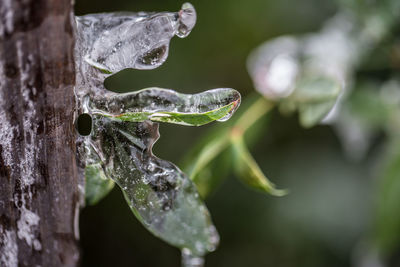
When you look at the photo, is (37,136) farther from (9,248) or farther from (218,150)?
(218,150)

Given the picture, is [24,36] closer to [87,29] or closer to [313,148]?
[87,29]

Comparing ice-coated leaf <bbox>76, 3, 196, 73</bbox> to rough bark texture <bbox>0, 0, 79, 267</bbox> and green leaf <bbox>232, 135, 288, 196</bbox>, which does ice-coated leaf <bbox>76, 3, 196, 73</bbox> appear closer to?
rough bark texture <bbox>0, 0, 79, 267</bbox>

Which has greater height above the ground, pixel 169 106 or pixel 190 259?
pixel 169 106

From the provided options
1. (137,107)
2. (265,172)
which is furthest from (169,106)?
(265,172)

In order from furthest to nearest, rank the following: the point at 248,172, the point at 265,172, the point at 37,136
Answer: the point at 265,172 < the point at 248,172 < the point at 37,136

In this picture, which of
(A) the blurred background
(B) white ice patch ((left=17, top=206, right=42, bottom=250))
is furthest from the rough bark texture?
(A) the blurred background

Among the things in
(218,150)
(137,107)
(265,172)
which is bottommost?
(265,172)

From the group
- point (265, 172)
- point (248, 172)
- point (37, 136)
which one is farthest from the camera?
point (265, 172)
